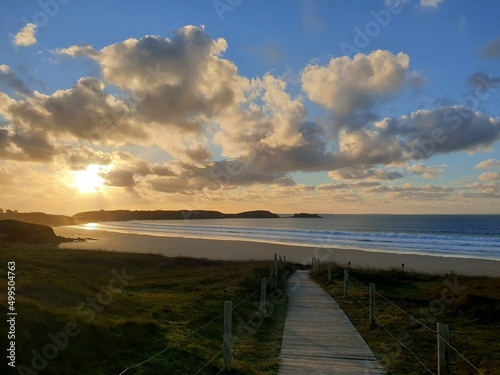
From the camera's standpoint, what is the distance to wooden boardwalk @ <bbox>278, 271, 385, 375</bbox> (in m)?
9.94

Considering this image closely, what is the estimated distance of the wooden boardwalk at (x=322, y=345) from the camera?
9938mm

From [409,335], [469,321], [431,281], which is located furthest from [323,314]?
[431,281]

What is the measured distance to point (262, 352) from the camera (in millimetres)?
11812

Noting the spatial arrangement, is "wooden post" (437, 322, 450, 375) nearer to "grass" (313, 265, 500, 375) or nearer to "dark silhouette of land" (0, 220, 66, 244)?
"grass" (313, 265, 500, 375)

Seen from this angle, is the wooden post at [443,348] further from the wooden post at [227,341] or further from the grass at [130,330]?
the wooden post at [227,341]

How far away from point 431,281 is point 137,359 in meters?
28.5

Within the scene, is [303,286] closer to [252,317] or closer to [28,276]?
[252,317]

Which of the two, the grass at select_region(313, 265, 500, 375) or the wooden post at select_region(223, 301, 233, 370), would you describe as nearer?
the wooden post at select_region(223, 301, 233, 370)

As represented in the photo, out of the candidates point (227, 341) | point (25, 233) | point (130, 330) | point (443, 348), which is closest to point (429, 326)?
point (443, 348)

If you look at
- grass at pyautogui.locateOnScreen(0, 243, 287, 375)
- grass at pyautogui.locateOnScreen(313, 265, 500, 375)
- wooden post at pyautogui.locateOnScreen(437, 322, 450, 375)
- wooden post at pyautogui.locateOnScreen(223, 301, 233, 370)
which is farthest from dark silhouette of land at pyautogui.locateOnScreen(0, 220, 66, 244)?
wooden post at pyautogui.locateOnScreen(437, 322, 450, 375)

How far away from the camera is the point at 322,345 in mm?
12055

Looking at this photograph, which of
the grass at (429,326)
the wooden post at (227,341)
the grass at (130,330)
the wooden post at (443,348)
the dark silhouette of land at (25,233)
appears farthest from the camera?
the dark silhouette of land at (25,233)

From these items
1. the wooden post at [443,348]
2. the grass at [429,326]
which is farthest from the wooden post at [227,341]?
the wooden post at [443,348]

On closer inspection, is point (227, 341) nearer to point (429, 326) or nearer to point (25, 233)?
point (429, 326)
